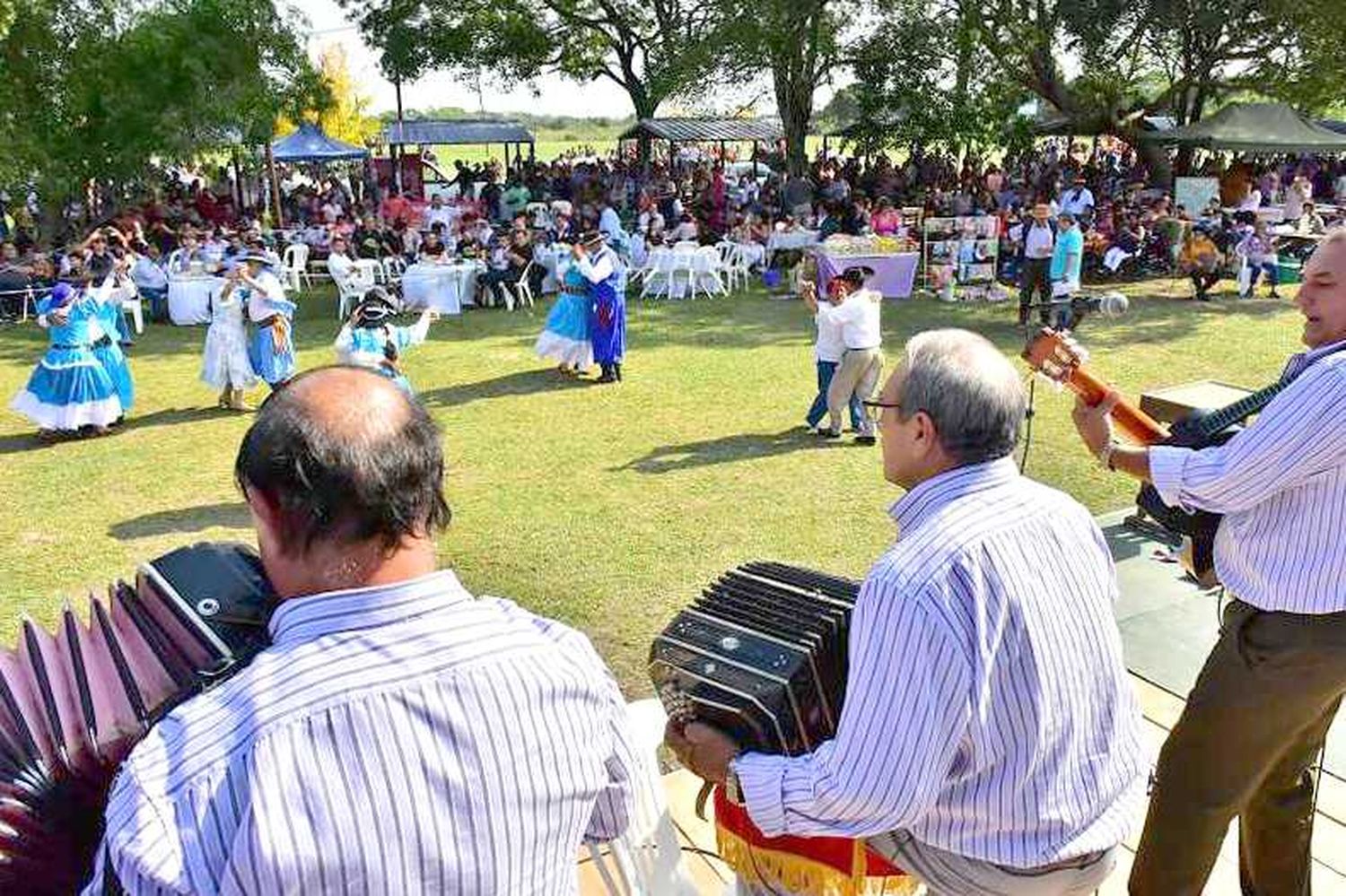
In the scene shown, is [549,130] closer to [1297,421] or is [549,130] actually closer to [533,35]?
[533,35]

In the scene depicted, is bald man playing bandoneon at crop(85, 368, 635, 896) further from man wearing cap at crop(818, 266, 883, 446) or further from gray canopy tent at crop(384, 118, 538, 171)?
gray canopy tent at crop(384, 118, 538, 171)

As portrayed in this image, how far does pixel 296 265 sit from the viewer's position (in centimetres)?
1712

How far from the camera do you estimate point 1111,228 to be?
1778 cm

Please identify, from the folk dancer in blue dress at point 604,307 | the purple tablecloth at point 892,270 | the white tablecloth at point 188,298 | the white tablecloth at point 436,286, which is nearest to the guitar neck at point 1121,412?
the folk dancer in blue dress at point 604,307

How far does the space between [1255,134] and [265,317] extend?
19.9m

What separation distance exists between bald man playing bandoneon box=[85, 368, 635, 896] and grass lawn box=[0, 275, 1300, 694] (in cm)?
336

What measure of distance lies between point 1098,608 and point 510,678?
1.13 meters

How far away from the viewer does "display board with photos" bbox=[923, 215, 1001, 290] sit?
51.2 ft

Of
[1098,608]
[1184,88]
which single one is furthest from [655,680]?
[1184,88]

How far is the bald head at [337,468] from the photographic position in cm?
139

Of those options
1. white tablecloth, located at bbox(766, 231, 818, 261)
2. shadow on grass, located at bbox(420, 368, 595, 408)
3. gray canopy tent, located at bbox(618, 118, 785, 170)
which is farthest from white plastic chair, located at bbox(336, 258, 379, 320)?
gray canopy tent, located at bbox(618, 118, 785, 170)

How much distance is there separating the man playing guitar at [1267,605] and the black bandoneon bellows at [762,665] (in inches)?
34.5

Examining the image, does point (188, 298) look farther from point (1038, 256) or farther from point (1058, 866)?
point (1058, 866)

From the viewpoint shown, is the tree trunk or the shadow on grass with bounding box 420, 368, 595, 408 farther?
the tree trunk
